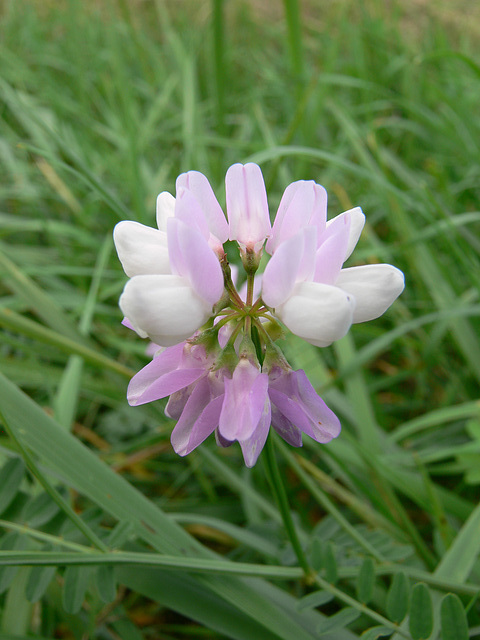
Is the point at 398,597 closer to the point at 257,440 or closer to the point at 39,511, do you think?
the point at 257,440

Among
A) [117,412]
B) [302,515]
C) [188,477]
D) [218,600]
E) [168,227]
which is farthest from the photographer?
[117,412]

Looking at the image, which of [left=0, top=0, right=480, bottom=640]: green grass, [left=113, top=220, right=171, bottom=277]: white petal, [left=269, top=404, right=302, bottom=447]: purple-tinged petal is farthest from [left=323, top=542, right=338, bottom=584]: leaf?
[left=113, top=220, right=171, bottom=277]: white petal

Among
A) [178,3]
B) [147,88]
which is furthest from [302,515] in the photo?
[178,3]

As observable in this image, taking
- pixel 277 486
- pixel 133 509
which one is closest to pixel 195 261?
pixel 277 486

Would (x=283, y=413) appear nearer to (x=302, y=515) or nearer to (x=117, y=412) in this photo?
(x=302, y=515)

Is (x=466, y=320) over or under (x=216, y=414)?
over

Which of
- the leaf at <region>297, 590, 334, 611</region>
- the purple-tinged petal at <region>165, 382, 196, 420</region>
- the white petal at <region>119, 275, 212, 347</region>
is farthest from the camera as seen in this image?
the leaf at <region>297, 590, 334, 611</region>

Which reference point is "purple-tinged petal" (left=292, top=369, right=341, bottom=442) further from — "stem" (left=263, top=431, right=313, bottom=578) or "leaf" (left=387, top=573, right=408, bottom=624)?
"leaf" (left=387, top=573, right=408, bottom=624)
